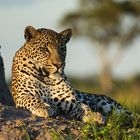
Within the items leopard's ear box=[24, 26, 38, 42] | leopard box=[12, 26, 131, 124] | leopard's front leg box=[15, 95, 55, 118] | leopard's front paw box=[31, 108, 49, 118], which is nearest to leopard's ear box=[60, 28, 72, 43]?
leopard box=[12, 26, 131, 124]

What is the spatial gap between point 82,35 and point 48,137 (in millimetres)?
32250

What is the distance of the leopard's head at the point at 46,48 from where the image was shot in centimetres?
789

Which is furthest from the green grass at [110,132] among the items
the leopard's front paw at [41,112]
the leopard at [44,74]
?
the leopard at [44,74]

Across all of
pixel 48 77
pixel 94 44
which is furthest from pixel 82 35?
pixel 48 77

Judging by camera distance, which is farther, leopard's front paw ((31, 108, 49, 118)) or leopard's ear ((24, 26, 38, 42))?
leopard's ear ((24, 26, 38, 42))

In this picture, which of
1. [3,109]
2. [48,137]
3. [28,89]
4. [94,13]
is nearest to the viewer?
[48,137]

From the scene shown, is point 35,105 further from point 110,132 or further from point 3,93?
point 3,93

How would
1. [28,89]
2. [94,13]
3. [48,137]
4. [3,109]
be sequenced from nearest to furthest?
1. [48,137]
2. [3,109]
3. [28,89]
4. [94,13]

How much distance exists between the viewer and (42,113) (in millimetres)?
7344

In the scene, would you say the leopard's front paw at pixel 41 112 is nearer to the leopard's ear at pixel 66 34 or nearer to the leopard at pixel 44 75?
the leopard at pixel 44 75

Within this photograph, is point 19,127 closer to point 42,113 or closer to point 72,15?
point 42,113

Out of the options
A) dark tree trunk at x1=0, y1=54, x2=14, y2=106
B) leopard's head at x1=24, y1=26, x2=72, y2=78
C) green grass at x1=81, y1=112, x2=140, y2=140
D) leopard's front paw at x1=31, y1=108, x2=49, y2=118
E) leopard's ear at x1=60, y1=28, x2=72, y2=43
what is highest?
leopard's ear at x1=60, y1=28, x2=72, y2=43

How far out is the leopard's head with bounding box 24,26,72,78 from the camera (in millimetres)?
7895

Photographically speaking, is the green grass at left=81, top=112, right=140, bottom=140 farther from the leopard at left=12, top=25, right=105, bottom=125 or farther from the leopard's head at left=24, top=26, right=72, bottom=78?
the leopard's head at left=24, top=26, right=72, bottom=78
